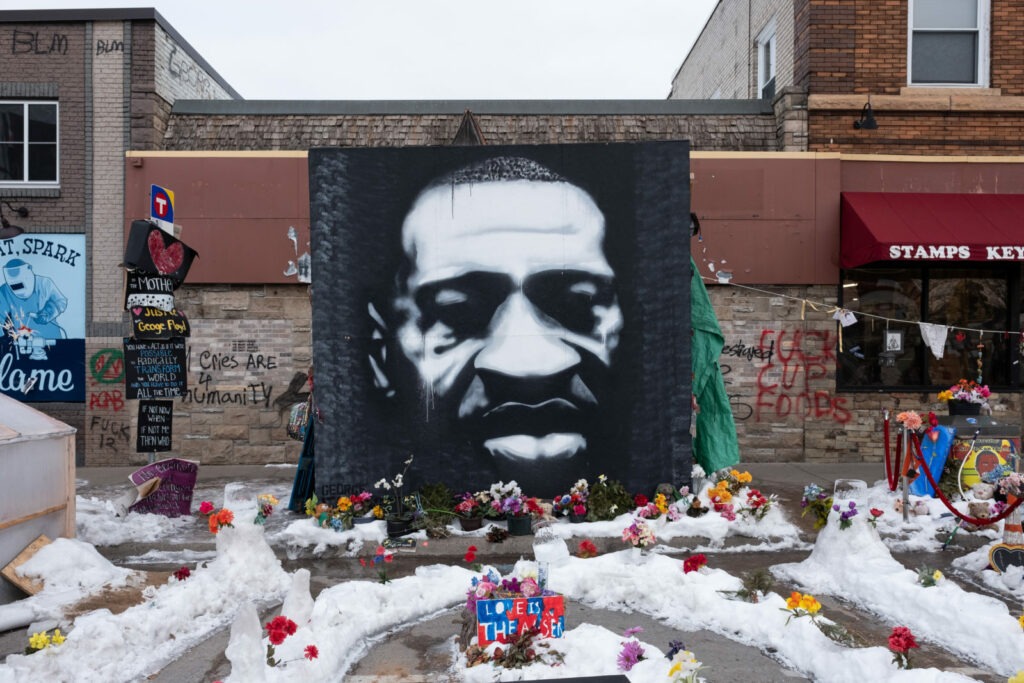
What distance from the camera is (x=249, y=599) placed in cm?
646

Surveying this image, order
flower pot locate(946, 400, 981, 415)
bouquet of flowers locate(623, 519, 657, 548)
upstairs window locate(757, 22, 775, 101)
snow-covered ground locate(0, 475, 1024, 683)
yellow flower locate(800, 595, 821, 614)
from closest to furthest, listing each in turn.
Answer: snow-covered ground locate(0, 475, 1024, 683) < yellow flower locate(800, 595, 821, 614) < bouquet of flowers locate(623, 519, 657, 548) < flower pot locate(946, 400, 981, 415) < upstairs window locate(757, 22, 775, 101)

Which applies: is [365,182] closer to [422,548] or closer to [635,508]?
[422,548]

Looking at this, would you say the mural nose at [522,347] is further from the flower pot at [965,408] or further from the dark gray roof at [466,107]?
the dark gray roof at [466,107]

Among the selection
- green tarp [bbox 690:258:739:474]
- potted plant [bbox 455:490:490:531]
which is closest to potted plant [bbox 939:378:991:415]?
green tarp [bbox 690:258:739:474]

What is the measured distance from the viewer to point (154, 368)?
9.43m

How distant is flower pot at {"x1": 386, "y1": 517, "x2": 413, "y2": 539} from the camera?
8.09m

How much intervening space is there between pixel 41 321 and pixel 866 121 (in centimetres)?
1327

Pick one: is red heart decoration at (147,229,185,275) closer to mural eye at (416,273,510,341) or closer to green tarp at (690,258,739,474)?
mural eye at (416,273,510,341)

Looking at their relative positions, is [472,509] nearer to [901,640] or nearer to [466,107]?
[901,640]

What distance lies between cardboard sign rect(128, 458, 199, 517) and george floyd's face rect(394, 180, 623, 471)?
9.84 ft

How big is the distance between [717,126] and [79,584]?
36.6 ft

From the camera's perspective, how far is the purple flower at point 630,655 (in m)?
4.44

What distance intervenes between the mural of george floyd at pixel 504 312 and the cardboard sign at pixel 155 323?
1.91 m

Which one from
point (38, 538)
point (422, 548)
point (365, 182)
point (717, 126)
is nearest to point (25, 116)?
point (365, 182)
